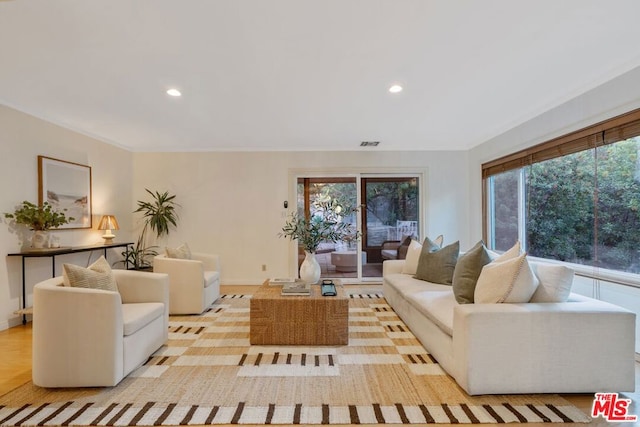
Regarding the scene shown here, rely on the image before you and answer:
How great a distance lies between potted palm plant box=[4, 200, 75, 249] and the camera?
11.0ft

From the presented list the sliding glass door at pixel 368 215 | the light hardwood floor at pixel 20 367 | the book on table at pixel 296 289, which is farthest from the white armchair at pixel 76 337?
the sliding glass door at pixel 368 215

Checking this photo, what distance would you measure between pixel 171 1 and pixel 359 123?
270 cm

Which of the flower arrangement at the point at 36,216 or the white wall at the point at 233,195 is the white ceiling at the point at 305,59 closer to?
the flower arrangement at the point at 36,216

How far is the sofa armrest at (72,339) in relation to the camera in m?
2.08

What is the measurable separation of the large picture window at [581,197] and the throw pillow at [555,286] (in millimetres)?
1095

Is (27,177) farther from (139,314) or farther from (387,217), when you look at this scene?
(387,217)

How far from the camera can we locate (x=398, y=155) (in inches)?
216

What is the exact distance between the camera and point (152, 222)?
517 cm

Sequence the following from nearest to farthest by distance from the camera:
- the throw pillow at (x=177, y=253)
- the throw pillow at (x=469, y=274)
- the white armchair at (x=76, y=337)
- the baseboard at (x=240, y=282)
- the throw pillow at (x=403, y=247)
Result: the white armchair at (x=76, y=337) < the throw pillow at (x=469, y=274) < the throw pillow at (x=177, y=253) < the baseboard at (x=240, y=282) < the throw pillow at (x=403, y=247)

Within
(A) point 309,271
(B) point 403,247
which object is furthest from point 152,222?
(B) point 403,247

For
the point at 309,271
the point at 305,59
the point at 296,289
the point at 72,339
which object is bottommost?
the point at 72,339

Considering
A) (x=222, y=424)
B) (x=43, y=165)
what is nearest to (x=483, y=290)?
(x=222, y=424)

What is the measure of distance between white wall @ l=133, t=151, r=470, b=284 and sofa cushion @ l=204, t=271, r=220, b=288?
122cm

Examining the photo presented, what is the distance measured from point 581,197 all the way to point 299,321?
10.3 ft
